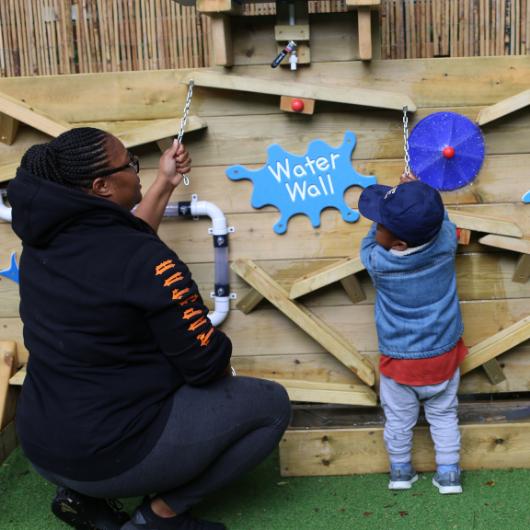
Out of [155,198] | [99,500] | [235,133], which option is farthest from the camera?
[235,133]

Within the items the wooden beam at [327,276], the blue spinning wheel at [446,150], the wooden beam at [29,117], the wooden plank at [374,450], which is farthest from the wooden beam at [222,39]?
the wooden plank at [374,450]

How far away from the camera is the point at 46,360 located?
2.13 m

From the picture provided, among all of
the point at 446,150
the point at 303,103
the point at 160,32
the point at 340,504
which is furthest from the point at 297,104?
the point at 160,32

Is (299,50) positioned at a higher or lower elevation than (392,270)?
higher

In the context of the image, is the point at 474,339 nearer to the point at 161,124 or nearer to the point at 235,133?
the point at 235,133

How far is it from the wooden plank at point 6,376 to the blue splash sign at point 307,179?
1.16 m

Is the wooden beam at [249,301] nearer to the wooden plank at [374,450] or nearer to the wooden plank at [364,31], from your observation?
the wooden plank at [374,450]

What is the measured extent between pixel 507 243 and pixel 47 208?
172 cm

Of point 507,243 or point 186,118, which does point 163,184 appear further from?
point 507,243

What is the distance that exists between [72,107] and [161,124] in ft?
1.30

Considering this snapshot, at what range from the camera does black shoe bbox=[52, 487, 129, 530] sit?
2.43 meters

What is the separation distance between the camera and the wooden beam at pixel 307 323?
2.91 meters

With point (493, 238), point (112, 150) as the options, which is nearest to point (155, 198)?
point (112, 150)

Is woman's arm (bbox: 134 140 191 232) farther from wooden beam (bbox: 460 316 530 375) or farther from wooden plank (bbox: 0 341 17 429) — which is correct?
wooden beam (bbox: 460 316 530 375)
